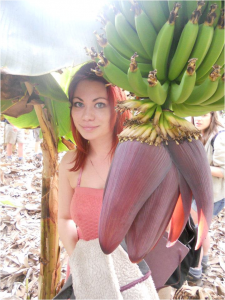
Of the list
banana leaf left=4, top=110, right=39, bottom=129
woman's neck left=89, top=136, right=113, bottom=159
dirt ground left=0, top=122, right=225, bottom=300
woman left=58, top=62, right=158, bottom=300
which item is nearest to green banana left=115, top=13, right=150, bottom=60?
woman left=58, top=62, right=158, bottom=300

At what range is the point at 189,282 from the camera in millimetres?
1478

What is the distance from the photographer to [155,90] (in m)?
0.30

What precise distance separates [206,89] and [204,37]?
0.21 feet

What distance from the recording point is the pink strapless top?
765 millimetres

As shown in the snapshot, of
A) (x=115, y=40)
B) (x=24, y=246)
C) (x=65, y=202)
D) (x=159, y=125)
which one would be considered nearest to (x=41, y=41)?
(x=115, y=40)

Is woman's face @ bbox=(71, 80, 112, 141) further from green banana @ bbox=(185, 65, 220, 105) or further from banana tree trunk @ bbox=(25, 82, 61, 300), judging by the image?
green banana @ bbox=(185, 65, 220, 105)

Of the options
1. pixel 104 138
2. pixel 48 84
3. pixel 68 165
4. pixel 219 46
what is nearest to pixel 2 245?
pixel 68 165

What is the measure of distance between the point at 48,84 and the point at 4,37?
22 centimetres

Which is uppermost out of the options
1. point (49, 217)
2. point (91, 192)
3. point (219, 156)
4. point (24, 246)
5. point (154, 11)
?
point (154, 11)

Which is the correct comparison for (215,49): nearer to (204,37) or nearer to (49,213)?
(204,37)

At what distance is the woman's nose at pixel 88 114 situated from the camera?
0.67 metres

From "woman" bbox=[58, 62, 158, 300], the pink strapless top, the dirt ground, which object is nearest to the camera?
"woman" bbox=[58, 62, 158, 300]

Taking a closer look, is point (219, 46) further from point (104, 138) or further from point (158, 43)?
point (104, 138)

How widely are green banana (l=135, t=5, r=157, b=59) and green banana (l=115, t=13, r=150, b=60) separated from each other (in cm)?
2
